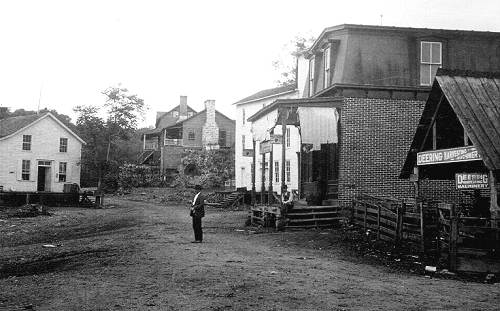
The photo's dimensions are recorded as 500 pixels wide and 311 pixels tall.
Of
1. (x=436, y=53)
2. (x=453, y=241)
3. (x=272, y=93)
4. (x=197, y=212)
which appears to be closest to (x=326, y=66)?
(x=436, y=53)

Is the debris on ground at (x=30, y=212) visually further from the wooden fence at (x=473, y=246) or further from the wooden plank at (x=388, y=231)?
the wooden fence at (x=473, y=246)

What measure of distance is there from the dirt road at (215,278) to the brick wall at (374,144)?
4.23 metres

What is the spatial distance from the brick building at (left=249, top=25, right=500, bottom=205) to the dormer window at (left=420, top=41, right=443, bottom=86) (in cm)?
2

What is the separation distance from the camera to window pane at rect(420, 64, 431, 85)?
2142 cm

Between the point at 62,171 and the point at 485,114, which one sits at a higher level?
the point at 485,114

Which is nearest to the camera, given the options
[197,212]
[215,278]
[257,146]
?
[215,278]

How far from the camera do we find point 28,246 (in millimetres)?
16578

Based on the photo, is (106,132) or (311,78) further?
(106,132)

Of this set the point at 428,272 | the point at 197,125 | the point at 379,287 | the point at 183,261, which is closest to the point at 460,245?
the point at 428,272

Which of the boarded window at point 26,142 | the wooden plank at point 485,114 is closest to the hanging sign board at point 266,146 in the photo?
the wooden plank at point 485,114

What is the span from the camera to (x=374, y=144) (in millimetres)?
20906

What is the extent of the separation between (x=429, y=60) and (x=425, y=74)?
0.62 m

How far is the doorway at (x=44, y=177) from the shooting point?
46438mm

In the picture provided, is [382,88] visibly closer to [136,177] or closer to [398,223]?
[398,223]
